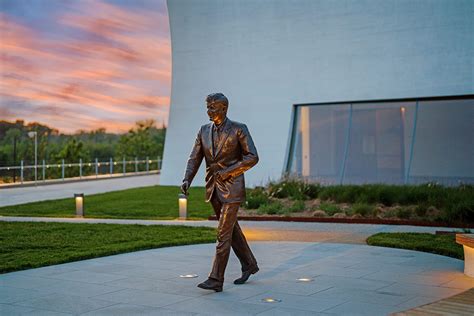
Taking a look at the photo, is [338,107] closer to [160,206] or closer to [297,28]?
[297,28]

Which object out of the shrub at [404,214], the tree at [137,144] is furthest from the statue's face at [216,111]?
the tree at [137,144]

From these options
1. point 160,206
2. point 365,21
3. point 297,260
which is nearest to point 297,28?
point 365,21

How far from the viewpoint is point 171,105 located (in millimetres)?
25172

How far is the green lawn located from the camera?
1775 cm

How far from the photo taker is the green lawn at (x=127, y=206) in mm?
17750

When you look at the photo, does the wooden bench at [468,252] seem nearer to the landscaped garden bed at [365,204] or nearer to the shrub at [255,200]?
the landscaped garden bed at [365,204]

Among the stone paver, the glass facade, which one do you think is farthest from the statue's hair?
the glass facade

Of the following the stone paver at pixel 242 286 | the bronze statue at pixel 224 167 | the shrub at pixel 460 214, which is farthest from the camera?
the shrub at pixel 460 214

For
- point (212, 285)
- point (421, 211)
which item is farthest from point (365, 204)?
point (212, 285)

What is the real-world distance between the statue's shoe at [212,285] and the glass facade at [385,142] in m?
14.2

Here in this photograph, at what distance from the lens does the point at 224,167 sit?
7738 millimetres

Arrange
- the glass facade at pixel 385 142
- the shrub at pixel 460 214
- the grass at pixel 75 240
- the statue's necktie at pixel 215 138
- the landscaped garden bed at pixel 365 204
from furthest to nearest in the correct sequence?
1. the glass facade at pixel 385 142
2. the landscaped garden bed at pixel 365 204
3. the shrub at pixel 460 214
4. the grass at pixel 75 240
5. the statue's necktie at pixel 215 138

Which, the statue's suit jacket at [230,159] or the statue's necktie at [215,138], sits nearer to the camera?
the statue's suit jacket at [230,159]

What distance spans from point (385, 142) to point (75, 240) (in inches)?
483
